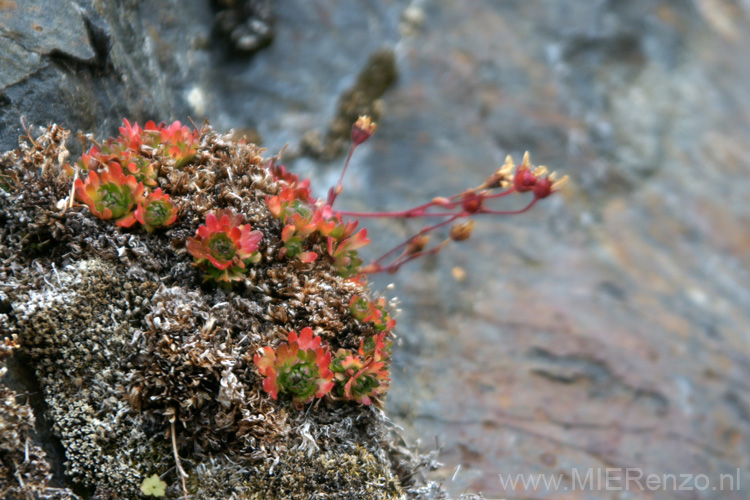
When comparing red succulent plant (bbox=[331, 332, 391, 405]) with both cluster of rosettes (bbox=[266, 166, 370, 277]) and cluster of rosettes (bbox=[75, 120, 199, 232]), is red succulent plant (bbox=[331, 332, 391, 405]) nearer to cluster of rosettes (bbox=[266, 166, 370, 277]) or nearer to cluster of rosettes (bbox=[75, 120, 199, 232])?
cluster of rosettes (bbox=[266, 166, 370, 277])

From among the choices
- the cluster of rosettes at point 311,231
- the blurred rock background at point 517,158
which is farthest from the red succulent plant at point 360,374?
the blurred rock background at point 517,158

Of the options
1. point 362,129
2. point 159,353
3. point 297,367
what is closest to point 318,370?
point 297,367

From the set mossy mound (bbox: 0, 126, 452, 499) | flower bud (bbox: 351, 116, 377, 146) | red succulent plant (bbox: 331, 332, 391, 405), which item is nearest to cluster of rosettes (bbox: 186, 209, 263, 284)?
mossy mound (bbox: 0, 126, 452, 499)

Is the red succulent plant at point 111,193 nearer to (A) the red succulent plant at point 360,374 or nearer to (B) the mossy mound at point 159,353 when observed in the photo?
(B) the mossy mound at point 159,353

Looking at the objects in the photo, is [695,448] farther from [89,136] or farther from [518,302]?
[89,136]

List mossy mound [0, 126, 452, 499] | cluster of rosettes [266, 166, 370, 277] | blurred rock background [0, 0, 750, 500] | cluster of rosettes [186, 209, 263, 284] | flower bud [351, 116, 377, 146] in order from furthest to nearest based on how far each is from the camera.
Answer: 1. blurred rock background [0, 0, 750, 500]
2. flower bud [351, 116, 377, 146]
3. cluster of rosettes [266, 166, 370, 277]
4. cluster of rosettes [186, 209, 263, 284]
5. mossy mound [0, 126, 452, 499]

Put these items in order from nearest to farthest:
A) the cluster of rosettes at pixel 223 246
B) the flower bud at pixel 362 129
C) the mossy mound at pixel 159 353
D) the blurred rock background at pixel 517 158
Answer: the mossy mound at pixel 159 353 < the cluster of rosettes at pixel 223 246 < the flower bud at pixel 362 129 < the blurred rock background at pixel 517 158
